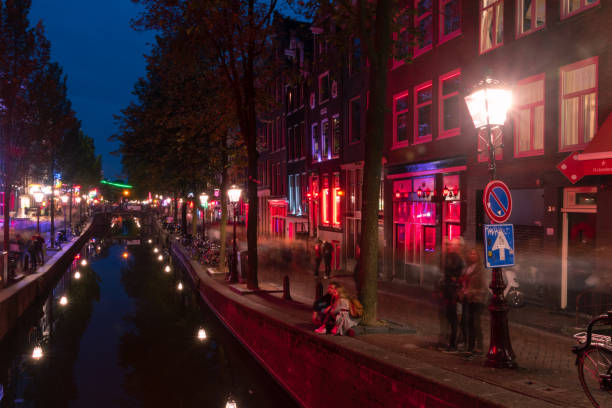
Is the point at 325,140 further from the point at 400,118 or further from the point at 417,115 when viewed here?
the point at 417,115

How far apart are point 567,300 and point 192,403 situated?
9424mm

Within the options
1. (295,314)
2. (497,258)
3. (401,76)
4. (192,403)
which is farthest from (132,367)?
(401,76)

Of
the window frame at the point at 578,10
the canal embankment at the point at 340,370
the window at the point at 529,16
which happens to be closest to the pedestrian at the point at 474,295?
the canal embankment at the point at 340,370

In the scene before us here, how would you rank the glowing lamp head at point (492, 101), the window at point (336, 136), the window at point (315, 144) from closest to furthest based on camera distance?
the glowing lamp head at point (492, 101), the window at point (336, 136), the window at point (315, 144)

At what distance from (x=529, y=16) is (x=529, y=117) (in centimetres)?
286

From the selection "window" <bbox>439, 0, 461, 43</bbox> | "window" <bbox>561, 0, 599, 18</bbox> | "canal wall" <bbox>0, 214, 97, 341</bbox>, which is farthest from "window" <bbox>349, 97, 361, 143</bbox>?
"canal wall" <bbox>0, 214, 97, 341</bbox>

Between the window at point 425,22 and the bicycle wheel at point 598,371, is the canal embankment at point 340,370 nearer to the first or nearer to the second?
the bicycle wheel at point 598,371

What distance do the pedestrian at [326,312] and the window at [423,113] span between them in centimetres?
1137

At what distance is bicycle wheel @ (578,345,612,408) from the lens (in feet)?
19.7

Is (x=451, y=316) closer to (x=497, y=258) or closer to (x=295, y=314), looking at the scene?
(x=497, y=258)

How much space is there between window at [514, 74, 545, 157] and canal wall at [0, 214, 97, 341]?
1568cm

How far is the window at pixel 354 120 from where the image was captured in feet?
86.7

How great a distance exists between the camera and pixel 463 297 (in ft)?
29.7

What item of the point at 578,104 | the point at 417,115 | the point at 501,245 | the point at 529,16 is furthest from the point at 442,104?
the point at 501,245
